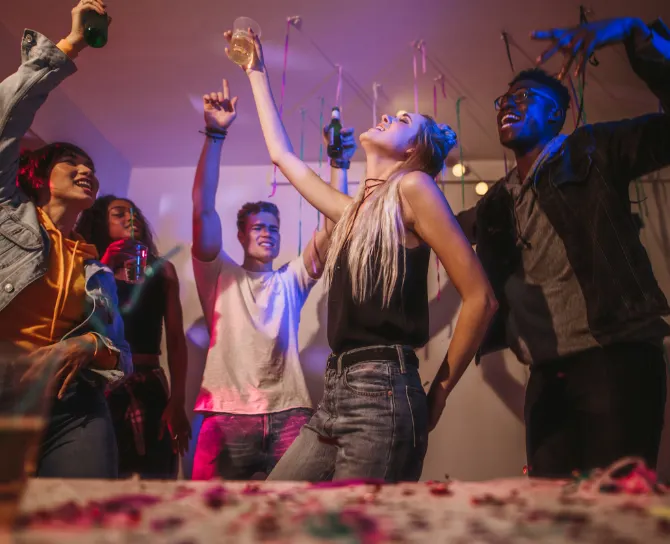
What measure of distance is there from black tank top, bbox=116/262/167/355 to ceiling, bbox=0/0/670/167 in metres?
0.98

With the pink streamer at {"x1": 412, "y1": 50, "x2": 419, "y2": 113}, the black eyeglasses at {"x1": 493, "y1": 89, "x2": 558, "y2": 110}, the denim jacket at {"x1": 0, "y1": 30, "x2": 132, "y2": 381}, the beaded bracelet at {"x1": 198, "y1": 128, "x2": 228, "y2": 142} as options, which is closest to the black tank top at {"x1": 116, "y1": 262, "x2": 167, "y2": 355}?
the beaded bracelet at {"x1": 198, "y1": 128, "x2": 228, "y2": 142}

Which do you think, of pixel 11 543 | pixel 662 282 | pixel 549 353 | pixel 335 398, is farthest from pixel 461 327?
pixel 662 282

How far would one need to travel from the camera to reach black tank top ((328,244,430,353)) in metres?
1.17

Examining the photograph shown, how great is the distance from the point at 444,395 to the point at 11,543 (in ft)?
2.95

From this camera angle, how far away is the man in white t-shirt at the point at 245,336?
2.06 m

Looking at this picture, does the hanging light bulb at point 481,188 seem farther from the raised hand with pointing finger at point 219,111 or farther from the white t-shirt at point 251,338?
the raised hand with pointing finger at point 219,111

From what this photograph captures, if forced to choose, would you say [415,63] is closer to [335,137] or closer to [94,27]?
[335,137]

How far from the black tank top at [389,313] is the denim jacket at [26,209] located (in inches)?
25.8

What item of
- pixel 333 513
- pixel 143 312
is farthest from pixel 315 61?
pixel 333 513

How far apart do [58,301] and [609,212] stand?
1504mm

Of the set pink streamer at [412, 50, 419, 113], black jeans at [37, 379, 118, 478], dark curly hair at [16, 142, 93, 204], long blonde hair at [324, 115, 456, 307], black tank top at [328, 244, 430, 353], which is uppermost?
pink streamer at [412, 50, 419, 113]

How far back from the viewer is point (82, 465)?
126cm

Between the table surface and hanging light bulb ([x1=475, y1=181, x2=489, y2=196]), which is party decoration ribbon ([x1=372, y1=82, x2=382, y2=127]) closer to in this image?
hanging light bulb ([x1=475, y1=181, x2=489, y2=196])

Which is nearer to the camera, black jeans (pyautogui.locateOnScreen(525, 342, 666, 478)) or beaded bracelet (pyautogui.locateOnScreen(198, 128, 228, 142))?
black jeans (pyautogui.locateOnScreen(525, 342, 666, 478))
